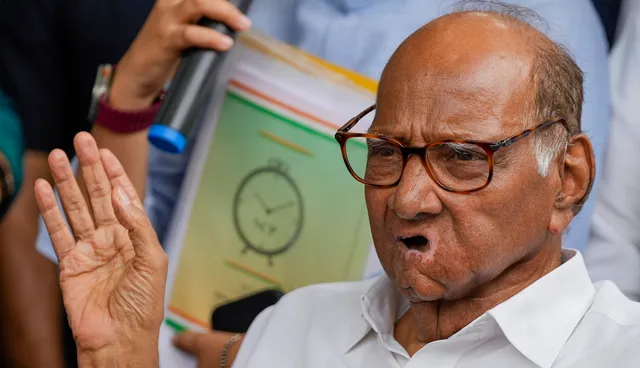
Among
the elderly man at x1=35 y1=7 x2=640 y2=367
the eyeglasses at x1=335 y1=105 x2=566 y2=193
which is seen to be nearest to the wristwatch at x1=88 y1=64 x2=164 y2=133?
the elderly man at x1=35 y1=7 x2=640 y2=367

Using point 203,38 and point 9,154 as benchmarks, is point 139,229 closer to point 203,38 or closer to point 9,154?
point 203,38

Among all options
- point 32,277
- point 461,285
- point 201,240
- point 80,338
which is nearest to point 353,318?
point 461,285

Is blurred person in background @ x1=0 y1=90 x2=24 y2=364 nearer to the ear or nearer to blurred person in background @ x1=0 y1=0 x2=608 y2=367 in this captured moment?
blurred person in background @ x1=0 y1=0 x2=608 y2=367

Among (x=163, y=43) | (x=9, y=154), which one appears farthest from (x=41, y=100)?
(x=163, y=43)

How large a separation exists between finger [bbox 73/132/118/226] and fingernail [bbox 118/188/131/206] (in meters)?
0.06

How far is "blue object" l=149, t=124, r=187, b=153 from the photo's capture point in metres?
1.33

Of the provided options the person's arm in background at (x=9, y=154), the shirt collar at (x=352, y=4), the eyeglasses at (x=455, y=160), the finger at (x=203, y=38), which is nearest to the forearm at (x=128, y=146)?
the person's arm in background at (x=9, y=154)

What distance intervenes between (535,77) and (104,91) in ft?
2.86

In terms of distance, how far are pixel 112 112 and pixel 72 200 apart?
0.44 m

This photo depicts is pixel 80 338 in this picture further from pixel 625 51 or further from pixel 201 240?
pixel 625 51

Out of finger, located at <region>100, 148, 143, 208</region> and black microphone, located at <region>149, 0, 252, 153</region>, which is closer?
finger, located at <region>100, 148, 143, 208</region>

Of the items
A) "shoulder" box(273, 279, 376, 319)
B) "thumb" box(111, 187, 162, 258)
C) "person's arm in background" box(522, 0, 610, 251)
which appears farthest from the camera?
"person's arm in background" box(522, 0, 610, 251)

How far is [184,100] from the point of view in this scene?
136cm

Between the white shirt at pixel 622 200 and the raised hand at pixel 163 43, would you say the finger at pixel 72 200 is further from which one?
the white shirt at pixel 622 200
